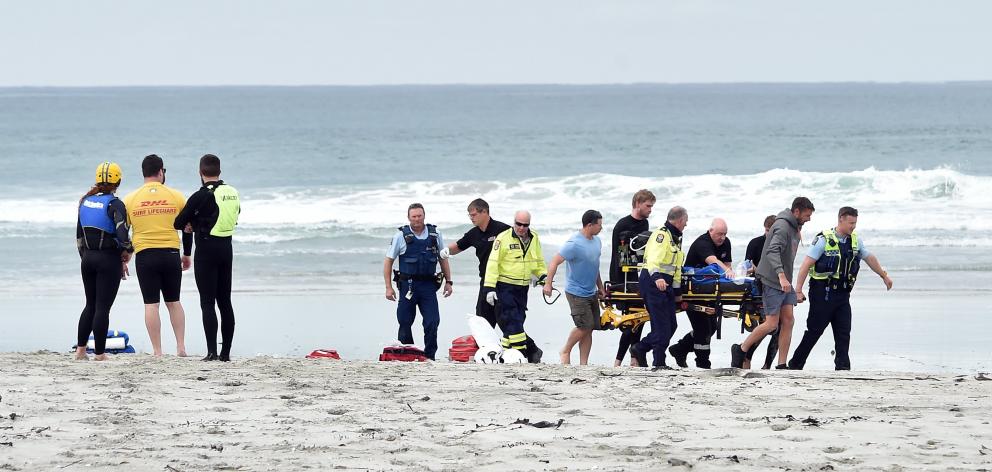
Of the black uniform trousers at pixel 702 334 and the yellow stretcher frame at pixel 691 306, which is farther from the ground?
the yellow stretcher frame at pixel 691 306

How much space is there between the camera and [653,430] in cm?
658

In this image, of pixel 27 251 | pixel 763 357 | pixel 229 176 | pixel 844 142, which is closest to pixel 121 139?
pixel 229 176

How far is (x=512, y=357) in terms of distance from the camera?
9508 mm

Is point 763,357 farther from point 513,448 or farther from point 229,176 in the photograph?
point 229,176

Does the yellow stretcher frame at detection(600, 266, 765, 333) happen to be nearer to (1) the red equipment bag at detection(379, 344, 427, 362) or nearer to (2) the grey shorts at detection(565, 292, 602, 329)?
(2) the grey shorts at detection(565, 292, 602, 329)

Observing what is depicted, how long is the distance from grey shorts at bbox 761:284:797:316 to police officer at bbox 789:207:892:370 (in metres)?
0.09

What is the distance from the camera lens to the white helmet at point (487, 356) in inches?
379

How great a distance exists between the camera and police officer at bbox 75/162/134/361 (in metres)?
8.33

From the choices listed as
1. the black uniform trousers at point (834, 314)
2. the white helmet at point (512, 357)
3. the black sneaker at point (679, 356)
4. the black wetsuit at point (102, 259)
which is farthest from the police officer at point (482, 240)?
the black wetsuit at point (102, 259)

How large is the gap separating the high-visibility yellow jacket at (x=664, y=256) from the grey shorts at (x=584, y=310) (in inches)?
29.8

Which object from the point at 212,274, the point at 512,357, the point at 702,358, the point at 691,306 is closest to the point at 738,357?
the point at 702,358

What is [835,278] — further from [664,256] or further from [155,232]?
[155,232]

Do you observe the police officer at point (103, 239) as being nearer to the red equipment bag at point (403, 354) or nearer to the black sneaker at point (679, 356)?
the red equipment bag at point (403, 354)

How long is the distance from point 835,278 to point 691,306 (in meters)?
1.08
